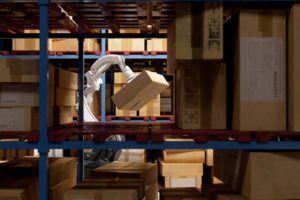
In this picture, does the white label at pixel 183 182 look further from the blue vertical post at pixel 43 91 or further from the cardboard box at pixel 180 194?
the blue vertical post at pixel 43 91

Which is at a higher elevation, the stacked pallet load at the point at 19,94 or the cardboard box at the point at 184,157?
the stacked pallet load at the point at 19,94

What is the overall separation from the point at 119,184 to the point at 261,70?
4.38 feet

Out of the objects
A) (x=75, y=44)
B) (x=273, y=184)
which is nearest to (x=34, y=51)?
(x=75, y=44)

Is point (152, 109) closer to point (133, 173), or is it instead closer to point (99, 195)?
point (133, 173)

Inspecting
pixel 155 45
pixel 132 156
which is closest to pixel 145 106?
pixel 132 156

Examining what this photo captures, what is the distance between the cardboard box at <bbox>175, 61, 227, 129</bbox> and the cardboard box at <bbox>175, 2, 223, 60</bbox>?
23cm

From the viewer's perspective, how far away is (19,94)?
10.3 feet

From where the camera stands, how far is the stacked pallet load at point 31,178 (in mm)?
3031

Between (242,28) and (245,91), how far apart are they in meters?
0.43

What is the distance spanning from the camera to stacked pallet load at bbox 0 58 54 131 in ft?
10.0

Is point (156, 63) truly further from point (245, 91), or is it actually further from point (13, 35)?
point (245, 91)

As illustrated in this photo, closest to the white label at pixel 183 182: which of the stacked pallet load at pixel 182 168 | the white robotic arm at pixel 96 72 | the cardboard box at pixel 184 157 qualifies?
the stacked pallet load at pixel 182 168

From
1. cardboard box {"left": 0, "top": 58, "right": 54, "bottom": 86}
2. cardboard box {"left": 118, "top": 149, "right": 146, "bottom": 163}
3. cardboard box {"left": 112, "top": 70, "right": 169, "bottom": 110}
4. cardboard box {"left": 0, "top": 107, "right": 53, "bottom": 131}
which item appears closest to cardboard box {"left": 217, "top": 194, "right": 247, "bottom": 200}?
cardboard box {"left": 112, "top": 70, "right": 169, "bottom": 110}

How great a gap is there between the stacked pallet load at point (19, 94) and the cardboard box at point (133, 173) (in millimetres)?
834
